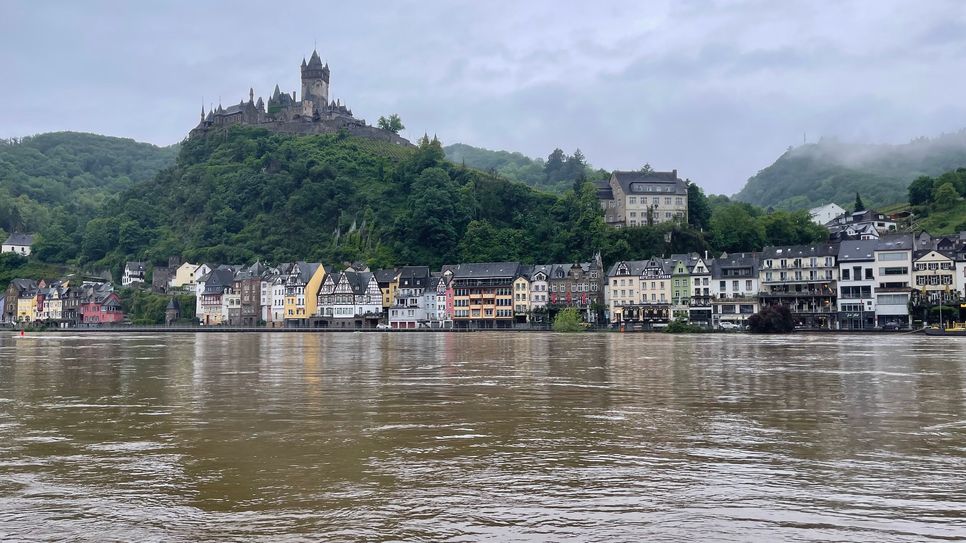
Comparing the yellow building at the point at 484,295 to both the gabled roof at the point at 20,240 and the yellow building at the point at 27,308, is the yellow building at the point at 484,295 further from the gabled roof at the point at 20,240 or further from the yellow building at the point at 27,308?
the gabled roof at the point at 20,240

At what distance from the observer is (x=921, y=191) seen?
420ft

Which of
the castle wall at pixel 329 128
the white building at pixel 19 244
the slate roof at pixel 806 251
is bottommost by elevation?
the slate roof at pixel 806 251

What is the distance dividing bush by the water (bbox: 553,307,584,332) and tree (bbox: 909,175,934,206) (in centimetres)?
7107

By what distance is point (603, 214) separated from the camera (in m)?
119

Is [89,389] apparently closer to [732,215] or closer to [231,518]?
[231,518]

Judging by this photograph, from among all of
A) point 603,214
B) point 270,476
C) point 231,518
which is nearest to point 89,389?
point 270,476

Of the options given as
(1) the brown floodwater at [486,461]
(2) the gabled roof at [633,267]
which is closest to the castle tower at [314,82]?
(2) the gabled roof at [633,267]

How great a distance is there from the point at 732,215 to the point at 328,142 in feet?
274

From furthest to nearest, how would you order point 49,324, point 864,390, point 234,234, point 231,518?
point 234,234 < point 49,324 < point 864,390 < point 231,518

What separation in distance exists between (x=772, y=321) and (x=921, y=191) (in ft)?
210

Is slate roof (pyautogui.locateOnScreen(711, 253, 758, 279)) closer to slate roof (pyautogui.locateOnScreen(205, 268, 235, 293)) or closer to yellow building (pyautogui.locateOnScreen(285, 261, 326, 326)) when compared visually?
yellow building (pyautogui.locateOnScreen(285, 261, 326, 326))

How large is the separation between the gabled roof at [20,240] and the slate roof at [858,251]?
150 meters

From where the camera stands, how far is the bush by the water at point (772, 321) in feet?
273

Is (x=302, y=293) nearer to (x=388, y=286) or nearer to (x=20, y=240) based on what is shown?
(x=388, y=286)
